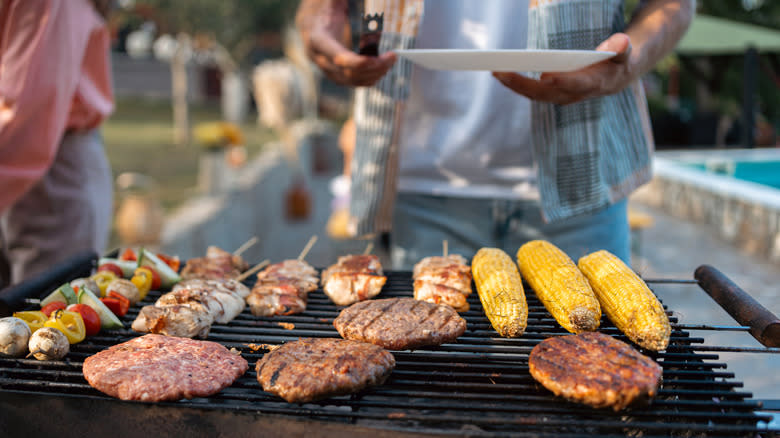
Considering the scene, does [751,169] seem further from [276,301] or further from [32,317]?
[32,317]

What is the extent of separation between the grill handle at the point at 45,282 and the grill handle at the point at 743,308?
2.87 meters

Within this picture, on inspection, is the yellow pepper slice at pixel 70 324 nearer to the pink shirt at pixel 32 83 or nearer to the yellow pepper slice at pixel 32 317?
the yellow pepper slice at pixel 32 317

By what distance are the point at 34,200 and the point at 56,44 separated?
3.76 ft

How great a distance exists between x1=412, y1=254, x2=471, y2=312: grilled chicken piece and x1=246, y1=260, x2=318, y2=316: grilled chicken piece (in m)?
0.51

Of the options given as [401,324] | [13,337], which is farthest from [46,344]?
[401,324]

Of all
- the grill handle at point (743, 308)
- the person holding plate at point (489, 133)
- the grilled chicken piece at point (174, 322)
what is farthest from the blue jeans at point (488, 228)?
the grilled chicken piece at point (174, 322)

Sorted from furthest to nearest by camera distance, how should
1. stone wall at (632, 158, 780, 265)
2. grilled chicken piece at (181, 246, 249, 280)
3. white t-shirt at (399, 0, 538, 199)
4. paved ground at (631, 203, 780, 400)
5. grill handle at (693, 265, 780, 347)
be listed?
stone wall at (632, 158, 780, 265), paved ground at (631, 203, 780, 400), white t-shirt at (399, 0, 538, 199), grilled chicken piece at (181, 246, 249, 280), grill handle at (693, 265, 780, 347)

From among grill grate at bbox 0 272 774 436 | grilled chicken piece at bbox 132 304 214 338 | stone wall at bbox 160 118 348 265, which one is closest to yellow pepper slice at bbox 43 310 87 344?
grill grate at bbox 0 272 774 436

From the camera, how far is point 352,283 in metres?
2.67

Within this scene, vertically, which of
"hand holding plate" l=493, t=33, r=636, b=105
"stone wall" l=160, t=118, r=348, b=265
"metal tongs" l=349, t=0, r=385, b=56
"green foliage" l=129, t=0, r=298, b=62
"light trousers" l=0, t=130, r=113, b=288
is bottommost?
"stone wall" l=160, t=118, r=348, b=265

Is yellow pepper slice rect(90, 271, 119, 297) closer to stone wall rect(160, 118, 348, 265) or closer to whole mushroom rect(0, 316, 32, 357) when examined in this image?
whole mushroom rect(0, 316, 32, 357)

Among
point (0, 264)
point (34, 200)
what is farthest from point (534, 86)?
point (0, 264)

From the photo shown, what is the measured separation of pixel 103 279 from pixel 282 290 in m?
0.87

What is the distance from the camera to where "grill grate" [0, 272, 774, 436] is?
5.67ft
